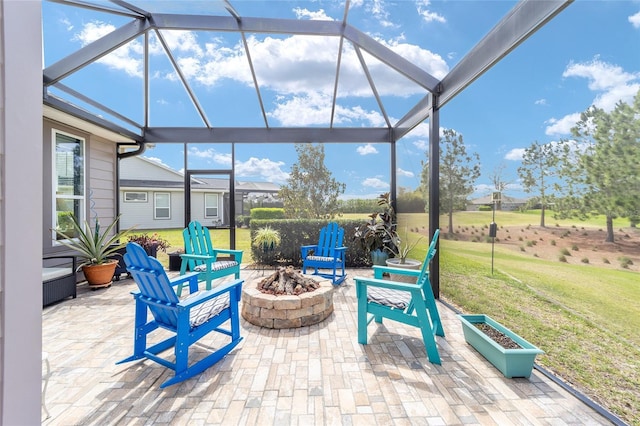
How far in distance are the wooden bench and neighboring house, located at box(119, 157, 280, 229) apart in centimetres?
202

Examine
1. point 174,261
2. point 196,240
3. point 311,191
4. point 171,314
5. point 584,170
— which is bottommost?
point 174,261

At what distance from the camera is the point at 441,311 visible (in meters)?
3.51

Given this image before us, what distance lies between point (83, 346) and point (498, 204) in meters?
4.19

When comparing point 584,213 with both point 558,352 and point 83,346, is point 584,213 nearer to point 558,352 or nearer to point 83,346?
point 558,352

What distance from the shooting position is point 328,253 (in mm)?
4953

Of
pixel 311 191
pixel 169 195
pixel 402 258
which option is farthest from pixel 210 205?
pixel 402 258

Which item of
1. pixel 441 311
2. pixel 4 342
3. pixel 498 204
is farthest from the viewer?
pixel 441 311

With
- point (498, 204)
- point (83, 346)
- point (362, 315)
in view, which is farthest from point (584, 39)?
point (83, 346)

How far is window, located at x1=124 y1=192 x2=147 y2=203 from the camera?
6102 mm

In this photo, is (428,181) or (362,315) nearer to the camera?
(362,315)

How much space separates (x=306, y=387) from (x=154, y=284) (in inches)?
52.9

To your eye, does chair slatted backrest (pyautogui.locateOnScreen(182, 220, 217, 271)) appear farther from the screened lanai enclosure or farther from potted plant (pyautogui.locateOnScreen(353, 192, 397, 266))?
potted plant (pyautogui.locateOnScreen(353, 192, 397, 266))

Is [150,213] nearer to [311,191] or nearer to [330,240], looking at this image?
[311,191]

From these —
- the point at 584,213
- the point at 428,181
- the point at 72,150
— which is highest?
the point at 72,150
